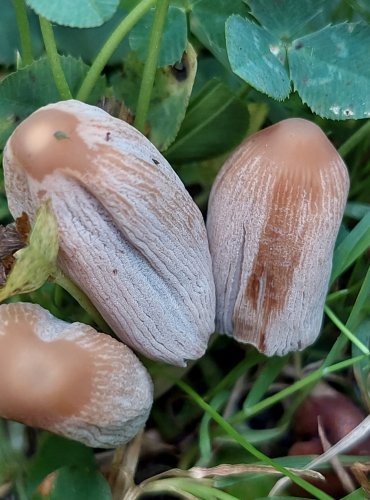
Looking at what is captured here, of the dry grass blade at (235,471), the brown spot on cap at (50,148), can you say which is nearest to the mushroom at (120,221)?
the brown spot on cap at (50,148)

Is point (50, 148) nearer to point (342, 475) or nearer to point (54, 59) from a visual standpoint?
point (54, 59)

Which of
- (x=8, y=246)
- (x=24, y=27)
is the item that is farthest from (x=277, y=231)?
(x=24, y=27)

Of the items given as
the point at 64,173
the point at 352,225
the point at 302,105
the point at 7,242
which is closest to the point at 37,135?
the point at 64,173

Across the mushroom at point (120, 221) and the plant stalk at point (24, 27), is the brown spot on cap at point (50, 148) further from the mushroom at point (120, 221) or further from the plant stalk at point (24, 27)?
the plant stalk at point (24, 27)

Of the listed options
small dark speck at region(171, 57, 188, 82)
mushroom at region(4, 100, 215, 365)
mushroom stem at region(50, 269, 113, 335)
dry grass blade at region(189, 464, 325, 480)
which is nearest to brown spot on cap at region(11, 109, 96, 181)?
mushroom at region(4, 100, 215, 365)

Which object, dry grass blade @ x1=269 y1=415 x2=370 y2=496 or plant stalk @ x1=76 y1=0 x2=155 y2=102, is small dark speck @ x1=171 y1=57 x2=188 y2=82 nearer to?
plant stalk @ x1=76 y1=0 x2=155 y2=102

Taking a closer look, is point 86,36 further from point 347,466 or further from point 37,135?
point 347,466
